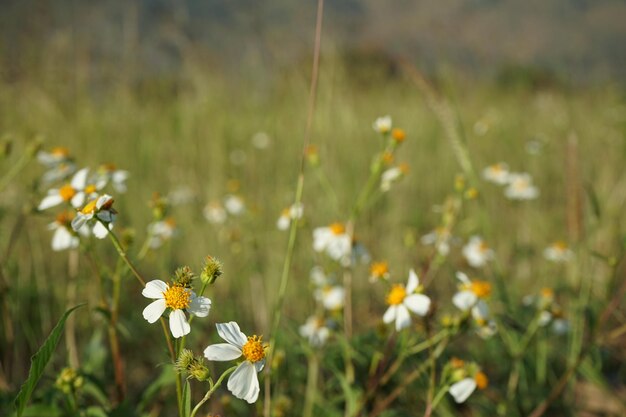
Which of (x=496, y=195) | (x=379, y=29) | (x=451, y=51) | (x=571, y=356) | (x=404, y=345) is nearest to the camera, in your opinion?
(x=404, y=345)

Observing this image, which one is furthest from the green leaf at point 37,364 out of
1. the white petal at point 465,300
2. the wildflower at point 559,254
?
the wildflower at point 559,254

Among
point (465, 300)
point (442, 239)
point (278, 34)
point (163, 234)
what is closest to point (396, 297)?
point (465, 300)

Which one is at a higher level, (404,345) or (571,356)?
(404,345)

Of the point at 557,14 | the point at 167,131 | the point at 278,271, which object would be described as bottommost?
Answer: the point at 167,131

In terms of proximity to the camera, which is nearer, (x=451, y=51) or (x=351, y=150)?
(x=351, y=150)

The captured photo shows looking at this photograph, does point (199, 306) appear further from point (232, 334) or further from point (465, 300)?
point (465, 300)

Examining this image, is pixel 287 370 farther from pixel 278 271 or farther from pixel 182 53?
pixel 182 53

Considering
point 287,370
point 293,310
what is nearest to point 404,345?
point 287,370
